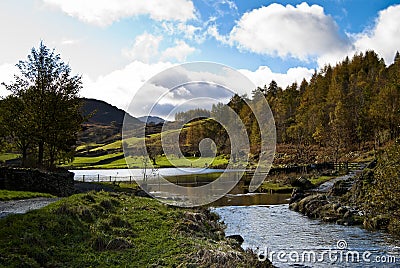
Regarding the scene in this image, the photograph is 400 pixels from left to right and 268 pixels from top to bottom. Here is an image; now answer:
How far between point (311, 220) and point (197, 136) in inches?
1006

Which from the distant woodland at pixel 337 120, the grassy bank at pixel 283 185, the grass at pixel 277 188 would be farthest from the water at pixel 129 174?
the grassy bank at pixel 283 185

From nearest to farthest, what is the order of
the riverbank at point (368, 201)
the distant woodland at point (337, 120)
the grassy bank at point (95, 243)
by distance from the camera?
the grassy bank at point (95, 243), the riverbank at point (368, 201), the distant woodland at point (337, 120)

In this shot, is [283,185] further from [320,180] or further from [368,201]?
[368,201]

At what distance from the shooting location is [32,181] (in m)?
26.4

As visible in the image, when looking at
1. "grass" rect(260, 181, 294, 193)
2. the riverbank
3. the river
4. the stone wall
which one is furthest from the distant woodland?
the stone wall

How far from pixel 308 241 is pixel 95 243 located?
515 inches

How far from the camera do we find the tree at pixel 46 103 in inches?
1321

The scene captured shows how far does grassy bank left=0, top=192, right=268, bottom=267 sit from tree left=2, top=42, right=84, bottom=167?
18629 millimetres

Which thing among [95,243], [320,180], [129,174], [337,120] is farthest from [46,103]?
[337,120]

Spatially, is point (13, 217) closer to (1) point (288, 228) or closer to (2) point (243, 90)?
(2) point (243, 90)

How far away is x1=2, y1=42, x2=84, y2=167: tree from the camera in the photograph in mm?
33562

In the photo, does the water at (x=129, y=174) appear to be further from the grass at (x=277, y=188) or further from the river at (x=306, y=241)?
the river at (x=306, y=241)

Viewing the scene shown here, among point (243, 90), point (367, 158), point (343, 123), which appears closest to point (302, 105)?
point (343, 123)

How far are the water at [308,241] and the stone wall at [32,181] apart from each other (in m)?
13.0
